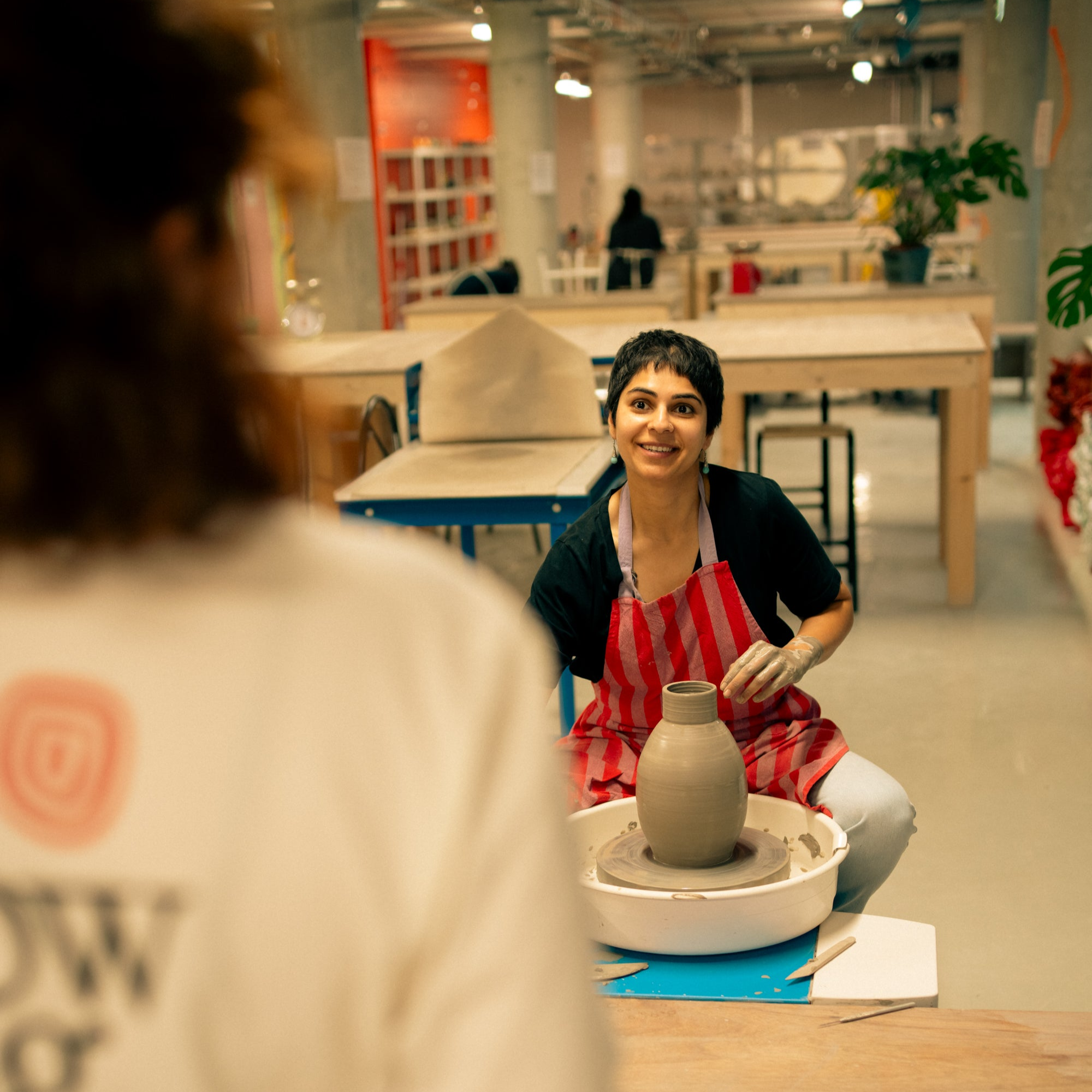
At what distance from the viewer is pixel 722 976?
5.18 ft

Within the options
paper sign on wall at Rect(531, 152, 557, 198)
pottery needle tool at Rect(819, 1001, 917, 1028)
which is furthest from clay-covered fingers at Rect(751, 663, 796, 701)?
paper sign on wall at Rect(531, 152, 557, 198)

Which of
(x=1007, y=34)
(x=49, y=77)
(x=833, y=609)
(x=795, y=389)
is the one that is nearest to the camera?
(x=49, y=77)

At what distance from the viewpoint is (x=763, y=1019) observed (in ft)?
4.61

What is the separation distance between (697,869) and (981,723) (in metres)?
2.12

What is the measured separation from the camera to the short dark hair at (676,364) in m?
2.11

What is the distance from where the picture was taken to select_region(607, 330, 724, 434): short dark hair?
211 centimetres

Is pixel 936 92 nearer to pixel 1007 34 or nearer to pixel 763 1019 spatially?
pixel 1007 34

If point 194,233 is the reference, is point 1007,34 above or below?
above

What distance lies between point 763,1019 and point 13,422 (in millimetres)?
1139

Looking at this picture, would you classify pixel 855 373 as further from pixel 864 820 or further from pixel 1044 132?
pixel 864 820

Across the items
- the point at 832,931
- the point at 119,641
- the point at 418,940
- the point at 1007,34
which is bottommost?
the point at 832,931

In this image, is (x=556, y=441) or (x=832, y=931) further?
(x=556, y=441)

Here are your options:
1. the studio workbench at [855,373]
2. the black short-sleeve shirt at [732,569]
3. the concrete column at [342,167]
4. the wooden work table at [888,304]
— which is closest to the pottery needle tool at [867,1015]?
the black short-sleeve shirt at [732,569]

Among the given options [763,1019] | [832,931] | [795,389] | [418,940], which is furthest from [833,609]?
[795,389]
